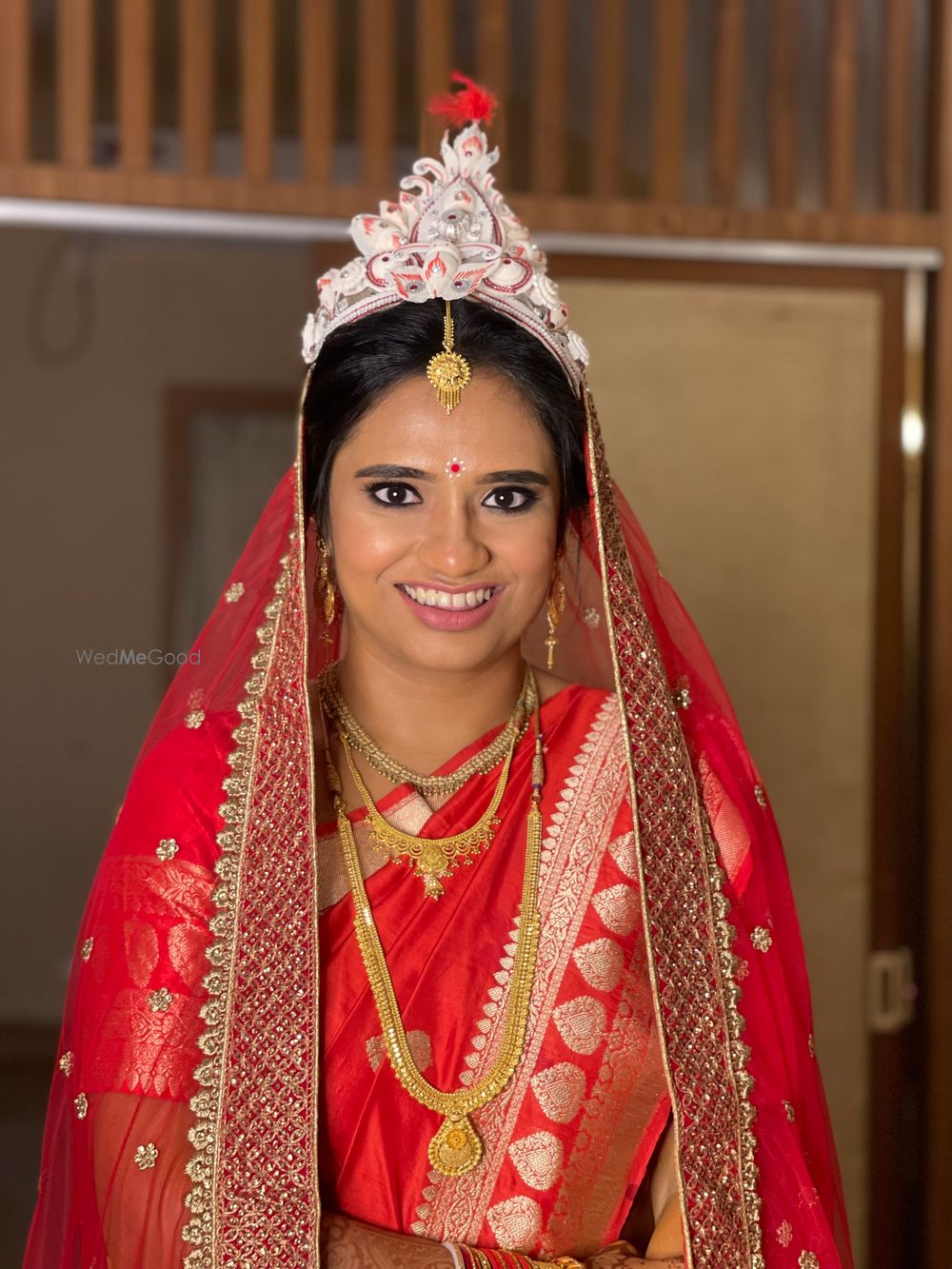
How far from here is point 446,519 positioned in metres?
1.59

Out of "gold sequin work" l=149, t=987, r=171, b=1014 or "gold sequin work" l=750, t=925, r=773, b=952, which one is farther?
"gold sequin work" l=750, t=925, r=773, b=952

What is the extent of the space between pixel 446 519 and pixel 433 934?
1.69 feet

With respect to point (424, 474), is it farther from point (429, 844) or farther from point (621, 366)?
point (621, 366)

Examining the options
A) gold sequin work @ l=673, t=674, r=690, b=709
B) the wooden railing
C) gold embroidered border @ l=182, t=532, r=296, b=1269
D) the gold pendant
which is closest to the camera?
gold embroidered border @ l=182, t=532, r=296, b=1269

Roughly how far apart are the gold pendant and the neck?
0.45 m

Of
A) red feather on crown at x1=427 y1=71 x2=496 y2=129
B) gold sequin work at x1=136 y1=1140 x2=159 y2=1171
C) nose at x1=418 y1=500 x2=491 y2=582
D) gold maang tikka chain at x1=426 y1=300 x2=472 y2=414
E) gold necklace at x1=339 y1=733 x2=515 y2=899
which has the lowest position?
gold sequin work at x1=136 y1=1140 x2=159 y2=1171

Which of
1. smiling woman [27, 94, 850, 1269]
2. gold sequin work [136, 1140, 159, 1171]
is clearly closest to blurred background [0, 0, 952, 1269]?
smiling woman [27, 94, 850, 1269]

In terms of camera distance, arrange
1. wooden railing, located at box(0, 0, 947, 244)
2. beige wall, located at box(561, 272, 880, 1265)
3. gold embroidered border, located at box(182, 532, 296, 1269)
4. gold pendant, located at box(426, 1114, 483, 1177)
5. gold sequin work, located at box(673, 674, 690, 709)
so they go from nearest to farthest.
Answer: gold embroidered border, located at box(182, 532, 296, 1269) → gold pendant, located at box(426, 1114, 483, 1177) → gold sequin work, located at box(673, 674, 690, 709) → wooden railing, located at box(0, 0, 947, 244) → beige wall, located at box(561, 272, 880, 1265)

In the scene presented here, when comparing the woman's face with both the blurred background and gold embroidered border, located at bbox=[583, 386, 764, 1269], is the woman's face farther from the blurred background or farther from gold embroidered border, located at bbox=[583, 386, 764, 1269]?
the blurred background

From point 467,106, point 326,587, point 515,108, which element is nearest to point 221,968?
point 326,587

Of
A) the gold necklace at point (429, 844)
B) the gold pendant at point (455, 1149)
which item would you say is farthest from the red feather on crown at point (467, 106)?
the gold pendant at point (455, 1149)

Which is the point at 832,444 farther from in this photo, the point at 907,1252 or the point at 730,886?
the point at 907,1252

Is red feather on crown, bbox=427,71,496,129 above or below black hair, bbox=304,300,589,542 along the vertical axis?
above

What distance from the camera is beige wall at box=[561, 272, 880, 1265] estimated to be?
2934mm
